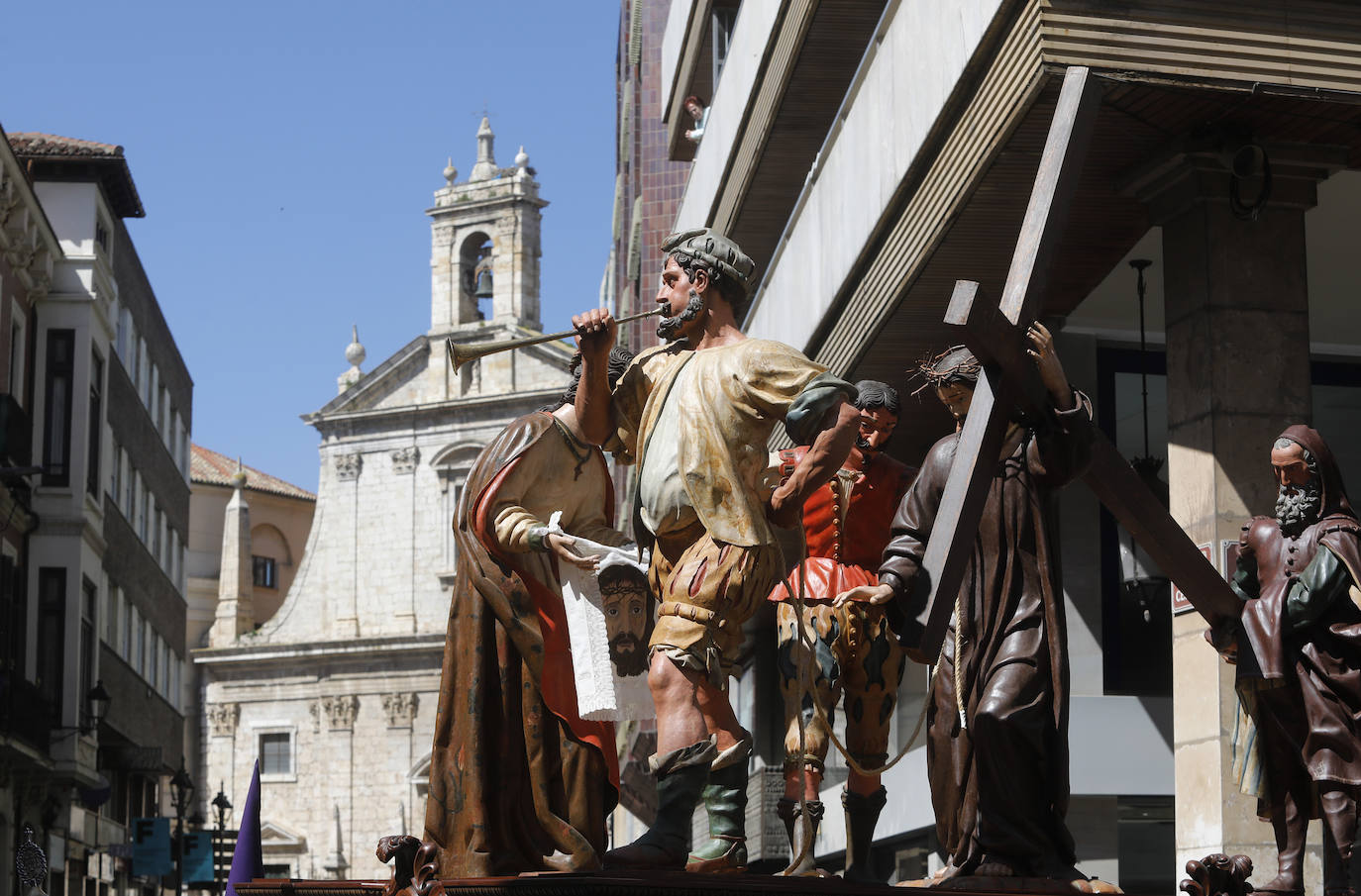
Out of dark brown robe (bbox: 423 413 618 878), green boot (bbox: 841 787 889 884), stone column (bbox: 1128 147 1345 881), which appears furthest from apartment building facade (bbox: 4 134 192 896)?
dark brown robe (bbox: 423 413 618 878)

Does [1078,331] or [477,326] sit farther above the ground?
[477,326]

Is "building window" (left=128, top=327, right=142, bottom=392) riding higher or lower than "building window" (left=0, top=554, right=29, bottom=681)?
higher

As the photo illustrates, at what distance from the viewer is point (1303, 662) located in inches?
292

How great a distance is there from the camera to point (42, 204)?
3669cm

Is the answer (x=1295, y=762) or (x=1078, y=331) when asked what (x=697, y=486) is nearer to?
(x=1295, y=762)

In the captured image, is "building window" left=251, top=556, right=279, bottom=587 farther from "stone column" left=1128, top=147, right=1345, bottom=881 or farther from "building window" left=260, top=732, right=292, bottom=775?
"stone column" left=1128, top=147, right=1345, bottom=881

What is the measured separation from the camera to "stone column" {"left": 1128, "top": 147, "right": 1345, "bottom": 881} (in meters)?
9.48

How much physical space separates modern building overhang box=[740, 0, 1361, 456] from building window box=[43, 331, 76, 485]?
2226cm

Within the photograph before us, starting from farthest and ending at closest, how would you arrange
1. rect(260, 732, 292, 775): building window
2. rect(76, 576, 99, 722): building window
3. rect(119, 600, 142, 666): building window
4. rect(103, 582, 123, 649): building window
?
1. rect(260, 732, 292, 775): building window
2. rect(119, 600, 142, 666): building window
3. rect(103, 582, 123, 649): building window
4. rect(76, 576, 99, 722): building window

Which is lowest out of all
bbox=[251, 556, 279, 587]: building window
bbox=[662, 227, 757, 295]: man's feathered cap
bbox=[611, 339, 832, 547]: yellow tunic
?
bbox=[611, 339, 832, 547]: yellow tunic

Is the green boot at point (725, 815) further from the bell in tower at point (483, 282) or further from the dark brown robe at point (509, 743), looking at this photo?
the bell in tower at point (483, 282)

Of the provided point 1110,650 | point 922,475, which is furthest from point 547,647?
point 1110,650

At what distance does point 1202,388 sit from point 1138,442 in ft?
15.1

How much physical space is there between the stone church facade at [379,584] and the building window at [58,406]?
29.1 m
